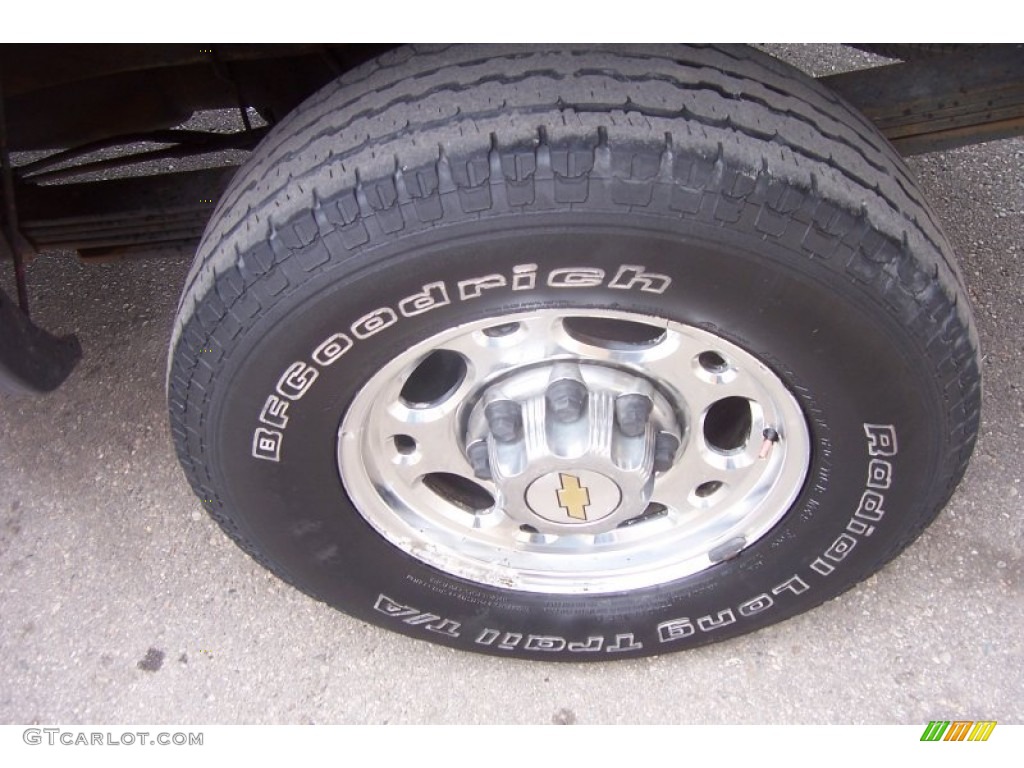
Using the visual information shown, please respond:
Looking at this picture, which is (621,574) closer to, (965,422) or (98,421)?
(965,422)

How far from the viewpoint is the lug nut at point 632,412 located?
1824 mm

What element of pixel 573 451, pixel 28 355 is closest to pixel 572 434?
pixel 573 451

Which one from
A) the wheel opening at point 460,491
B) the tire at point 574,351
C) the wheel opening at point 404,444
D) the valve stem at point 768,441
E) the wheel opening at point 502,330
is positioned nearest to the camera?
the tire at point 574,351

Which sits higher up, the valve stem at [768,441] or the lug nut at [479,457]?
the valve stem at [768,441]

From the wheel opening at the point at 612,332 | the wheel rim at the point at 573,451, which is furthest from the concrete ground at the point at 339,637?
the wheel opening at the point at 612,332

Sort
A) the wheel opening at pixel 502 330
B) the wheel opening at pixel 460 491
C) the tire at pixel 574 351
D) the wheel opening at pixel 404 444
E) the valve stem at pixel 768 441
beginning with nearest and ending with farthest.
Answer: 1. the tire at pixel 574 351
2. the wheel opening at pixel 502 330
3. the valve stem at pixel 768 441
4. the wheel opening at pixel 404 444
5. the wheel opening at pixel 460 491

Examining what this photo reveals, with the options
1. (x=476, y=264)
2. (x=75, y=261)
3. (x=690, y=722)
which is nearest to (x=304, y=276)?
(x=476, y=264)

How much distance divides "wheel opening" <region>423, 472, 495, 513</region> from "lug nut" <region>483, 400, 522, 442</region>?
278 mm

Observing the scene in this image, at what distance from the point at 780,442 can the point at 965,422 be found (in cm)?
32

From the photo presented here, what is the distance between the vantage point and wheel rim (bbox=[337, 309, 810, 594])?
178cm

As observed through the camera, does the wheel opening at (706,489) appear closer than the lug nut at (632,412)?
No

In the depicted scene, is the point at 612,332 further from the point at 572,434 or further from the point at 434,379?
the point at 434,379
